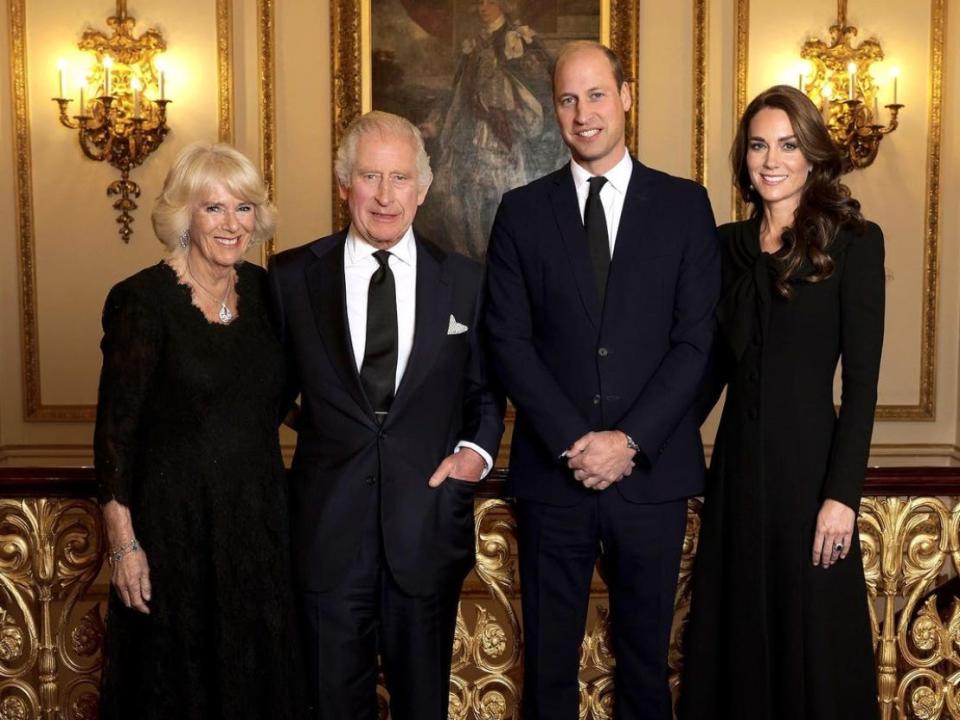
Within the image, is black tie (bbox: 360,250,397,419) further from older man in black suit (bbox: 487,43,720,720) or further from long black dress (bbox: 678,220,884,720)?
long black dress (bbox: 678,220,884,720)

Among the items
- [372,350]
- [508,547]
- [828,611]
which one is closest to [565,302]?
[372,350]

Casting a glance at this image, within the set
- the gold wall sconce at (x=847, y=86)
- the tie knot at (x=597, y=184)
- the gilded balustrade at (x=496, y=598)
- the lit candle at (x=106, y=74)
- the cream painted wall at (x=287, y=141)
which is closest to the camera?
the tie knot at (x=597, y=184)

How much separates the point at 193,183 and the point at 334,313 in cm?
49

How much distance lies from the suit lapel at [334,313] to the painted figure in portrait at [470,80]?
365 cm

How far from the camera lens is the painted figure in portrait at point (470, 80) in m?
6.39

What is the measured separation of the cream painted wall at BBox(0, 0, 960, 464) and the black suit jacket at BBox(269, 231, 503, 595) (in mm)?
3895

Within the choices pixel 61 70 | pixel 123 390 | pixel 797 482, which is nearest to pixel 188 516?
pixel 123 390

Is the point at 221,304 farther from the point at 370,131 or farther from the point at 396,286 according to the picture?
the point at 370,131

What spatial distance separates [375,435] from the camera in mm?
2699

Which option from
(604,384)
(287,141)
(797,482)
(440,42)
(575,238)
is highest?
(440,42)

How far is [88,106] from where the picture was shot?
631cm

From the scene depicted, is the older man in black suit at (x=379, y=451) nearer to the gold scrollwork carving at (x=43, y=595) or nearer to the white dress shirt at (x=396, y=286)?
the white dress shirt at (x=396, y=286)

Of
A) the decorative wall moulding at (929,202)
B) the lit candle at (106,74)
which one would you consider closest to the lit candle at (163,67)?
the lit candle at (106,74)

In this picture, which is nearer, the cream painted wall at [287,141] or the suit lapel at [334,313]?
the suit lapel at [334,313]
